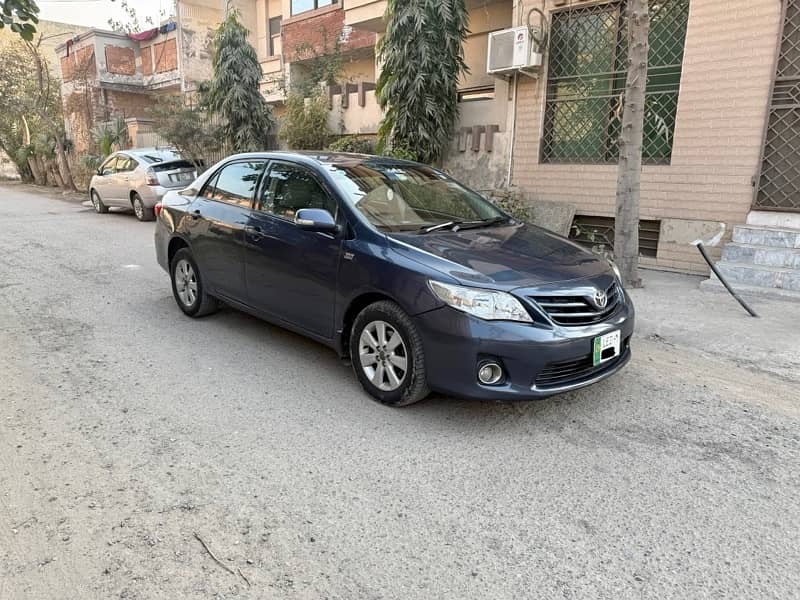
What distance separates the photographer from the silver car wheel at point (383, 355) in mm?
3844

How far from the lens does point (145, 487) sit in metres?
3.04

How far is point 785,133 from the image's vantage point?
7465 millimetres

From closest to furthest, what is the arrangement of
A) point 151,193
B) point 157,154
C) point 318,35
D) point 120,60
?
point 151,193 → point 157,154 → point 318,35 → point 120,60

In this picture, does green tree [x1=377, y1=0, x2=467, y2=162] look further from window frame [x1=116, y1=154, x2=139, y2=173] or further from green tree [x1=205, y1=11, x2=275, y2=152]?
window frame [x1=116, y1=154, x2=139, y2=173]

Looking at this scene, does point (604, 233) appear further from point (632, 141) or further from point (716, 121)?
point (632, 141)

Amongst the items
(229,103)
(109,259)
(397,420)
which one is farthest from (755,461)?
(229,103)

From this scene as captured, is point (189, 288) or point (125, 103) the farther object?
point (125, 103)

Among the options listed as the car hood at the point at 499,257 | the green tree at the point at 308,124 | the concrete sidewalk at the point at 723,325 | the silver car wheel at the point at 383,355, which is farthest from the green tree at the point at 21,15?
the green tree at the point at 308,124

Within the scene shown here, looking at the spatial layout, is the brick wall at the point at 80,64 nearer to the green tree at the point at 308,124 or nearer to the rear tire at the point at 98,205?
the rear tire at the point at 98,205

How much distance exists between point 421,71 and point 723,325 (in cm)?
636

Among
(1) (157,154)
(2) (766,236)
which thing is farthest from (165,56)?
(2) (766,236)

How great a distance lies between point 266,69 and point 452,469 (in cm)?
2045

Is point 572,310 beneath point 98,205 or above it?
above

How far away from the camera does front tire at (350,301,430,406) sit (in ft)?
12.2
